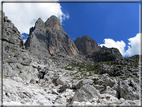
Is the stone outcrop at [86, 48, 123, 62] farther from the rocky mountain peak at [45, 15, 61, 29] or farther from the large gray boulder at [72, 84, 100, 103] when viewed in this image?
the rocky mountain peak at [45, 15, 61, 29]

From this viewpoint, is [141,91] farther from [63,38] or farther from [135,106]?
[63,38]

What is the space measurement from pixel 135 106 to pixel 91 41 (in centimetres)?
15557

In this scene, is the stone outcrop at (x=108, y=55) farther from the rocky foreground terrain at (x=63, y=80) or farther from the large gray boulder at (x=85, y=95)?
the large gray boulder at (x=85, y=95)

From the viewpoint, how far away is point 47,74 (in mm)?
31609

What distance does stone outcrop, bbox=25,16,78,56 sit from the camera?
297ft

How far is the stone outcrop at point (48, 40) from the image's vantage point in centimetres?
9057

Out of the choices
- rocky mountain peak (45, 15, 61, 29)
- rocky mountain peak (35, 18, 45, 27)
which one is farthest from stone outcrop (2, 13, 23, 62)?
rocky mountain peak (45, 15, 61, 29)

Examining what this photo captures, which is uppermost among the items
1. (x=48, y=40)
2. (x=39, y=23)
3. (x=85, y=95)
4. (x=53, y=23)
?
(x=53, y=23)

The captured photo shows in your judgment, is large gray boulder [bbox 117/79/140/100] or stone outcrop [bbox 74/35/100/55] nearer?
large gray boulder [bbox 117/79/140/100]

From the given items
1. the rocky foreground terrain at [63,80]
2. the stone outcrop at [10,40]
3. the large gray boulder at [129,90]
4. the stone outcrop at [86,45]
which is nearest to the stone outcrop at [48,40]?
the rocky foreground terrain at [63,80]

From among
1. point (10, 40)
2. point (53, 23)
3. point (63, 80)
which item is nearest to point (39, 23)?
point (53, 23)

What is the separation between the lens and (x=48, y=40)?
109625 millimetres

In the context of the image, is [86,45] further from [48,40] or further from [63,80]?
[63,80]

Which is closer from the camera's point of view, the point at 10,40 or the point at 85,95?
the point at 85,95
